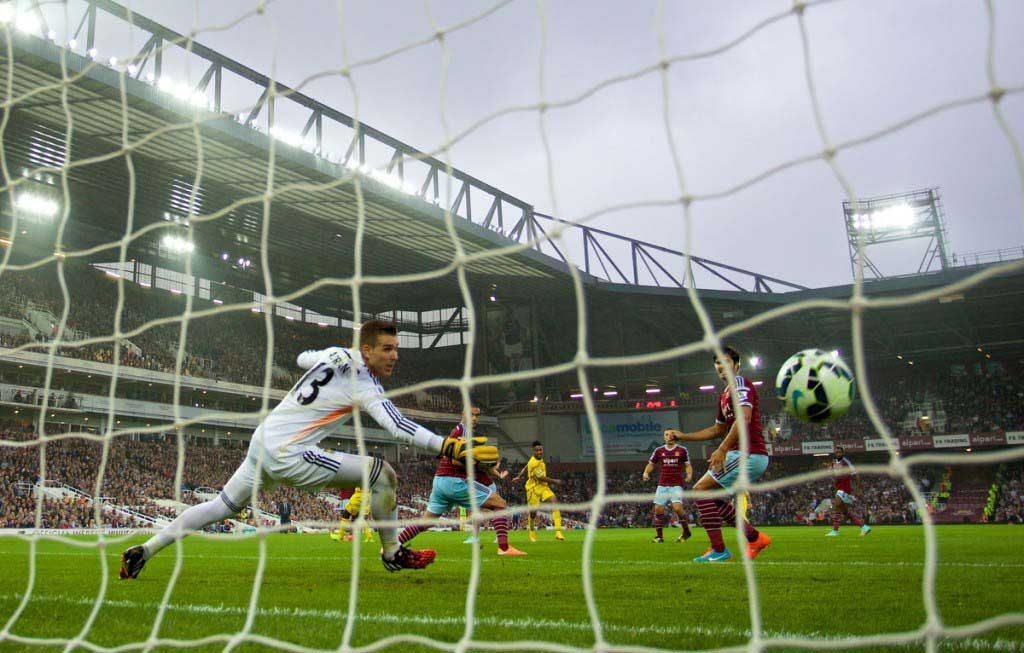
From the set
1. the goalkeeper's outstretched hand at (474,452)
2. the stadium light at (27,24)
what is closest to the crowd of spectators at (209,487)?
the stadium light at (27,24)

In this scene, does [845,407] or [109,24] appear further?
[109,24]

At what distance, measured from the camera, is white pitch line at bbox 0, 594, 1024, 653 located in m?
3.51

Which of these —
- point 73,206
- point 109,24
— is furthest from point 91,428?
point 109,24

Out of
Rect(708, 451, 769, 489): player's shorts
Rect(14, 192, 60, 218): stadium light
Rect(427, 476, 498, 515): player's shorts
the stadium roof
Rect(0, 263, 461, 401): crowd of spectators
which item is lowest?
Rect(427, 476, 498, 515): player's shorts

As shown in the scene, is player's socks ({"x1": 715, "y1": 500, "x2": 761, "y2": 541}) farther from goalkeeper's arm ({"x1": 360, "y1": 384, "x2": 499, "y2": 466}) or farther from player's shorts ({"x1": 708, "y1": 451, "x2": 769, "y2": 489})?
goalkeeper's arm ({"x1": 360, "y1": 384, "x2": 499, "y2": 466})

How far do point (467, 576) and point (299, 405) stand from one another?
2.76 metres

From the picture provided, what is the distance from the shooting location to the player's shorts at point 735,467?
7469 mm

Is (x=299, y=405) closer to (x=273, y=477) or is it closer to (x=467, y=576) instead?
(x=273, y=477)

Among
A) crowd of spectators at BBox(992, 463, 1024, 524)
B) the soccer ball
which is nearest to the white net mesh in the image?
the soccer ball

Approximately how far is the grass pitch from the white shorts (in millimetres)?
717

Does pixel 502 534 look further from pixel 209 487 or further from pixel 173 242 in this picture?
pixel 173 242

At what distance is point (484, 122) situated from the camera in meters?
3.42

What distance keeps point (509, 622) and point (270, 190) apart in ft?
8.30

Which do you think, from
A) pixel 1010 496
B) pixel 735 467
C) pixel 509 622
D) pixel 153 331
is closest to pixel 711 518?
pixel 735 467
